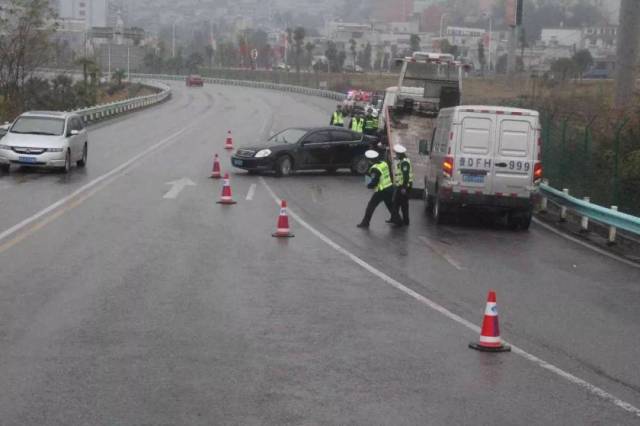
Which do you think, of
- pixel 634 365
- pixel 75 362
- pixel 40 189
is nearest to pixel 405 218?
pixel 40 189

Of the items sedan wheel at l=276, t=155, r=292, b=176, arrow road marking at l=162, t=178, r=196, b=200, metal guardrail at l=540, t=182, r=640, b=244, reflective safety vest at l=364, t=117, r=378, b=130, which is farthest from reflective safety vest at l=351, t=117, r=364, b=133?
metal guardrail at l=540, t=182, r=640, b=244

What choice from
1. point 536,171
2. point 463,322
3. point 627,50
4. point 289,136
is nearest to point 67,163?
point 289,136

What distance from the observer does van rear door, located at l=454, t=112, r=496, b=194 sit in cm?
2086

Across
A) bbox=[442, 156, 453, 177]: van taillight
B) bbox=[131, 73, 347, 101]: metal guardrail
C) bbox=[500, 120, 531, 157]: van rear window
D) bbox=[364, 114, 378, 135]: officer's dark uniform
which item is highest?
bbox=[500, 120, 531, 157]: van rear window

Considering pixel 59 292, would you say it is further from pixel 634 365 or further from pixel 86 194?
pixel 86 194

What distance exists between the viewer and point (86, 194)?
23.9 m

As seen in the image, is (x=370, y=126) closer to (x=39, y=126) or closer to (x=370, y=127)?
(x=370, y=127)

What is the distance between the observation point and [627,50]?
104 feet

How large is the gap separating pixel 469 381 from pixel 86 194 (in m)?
16.2

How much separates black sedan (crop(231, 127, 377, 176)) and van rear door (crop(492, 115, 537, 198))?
417 inches

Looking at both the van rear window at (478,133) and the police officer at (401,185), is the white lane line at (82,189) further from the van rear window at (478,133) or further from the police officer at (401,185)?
the van rear window at (478,133)

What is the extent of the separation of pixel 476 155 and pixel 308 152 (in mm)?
10894

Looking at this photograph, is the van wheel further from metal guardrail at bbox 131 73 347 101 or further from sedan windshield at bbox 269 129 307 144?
metal guardrail at bbox 131 73 347 101

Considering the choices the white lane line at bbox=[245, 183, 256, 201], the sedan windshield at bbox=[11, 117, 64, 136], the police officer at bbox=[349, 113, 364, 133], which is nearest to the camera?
the white lane line at bbox=[245, 183, 256, 201]
